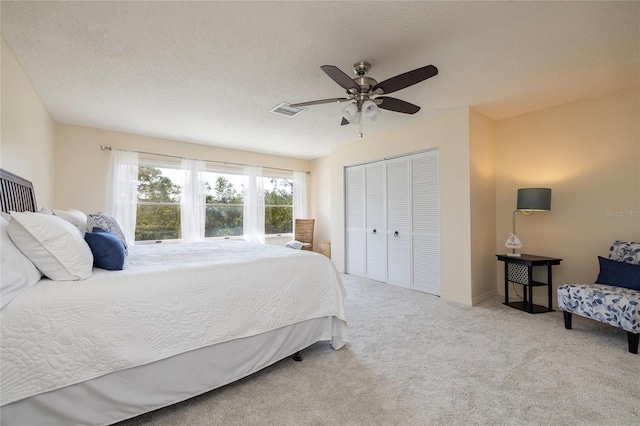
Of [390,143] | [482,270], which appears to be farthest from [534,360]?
[390,143]

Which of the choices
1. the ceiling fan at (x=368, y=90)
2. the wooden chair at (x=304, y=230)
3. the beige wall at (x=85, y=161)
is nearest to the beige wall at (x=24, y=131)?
the beige wall at (x=85, y=161)

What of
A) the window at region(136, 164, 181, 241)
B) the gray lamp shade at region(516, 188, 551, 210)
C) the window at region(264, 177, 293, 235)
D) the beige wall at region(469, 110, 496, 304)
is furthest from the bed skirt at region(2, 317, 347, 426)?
the window at region(264, 177, 293, 235)

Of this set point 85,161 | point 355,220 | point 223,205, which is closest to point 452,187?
point 355,220

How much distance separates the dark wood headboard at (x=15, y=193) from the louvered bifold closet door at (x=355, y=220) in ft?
14.2

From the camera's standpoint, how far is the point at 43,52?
237 cm

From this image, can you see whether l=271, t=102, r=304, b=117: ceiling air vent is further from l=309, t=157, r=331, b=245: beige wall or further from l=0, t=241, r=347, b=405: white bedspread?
l=309, t=157, r=331, b=245: beige wall

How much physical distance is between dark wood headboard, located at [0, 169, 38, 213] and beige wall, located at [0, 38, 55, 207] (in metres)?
0.12

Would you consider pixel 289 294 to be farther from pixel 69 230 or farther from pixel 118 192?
pixel 118 192

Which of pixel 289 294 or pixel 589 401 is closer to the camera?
pixel 589 401

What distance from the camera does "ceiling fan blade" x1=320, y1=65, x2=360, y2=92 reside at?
1.95 metres

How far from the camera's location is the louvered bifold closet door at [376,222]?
4727mm

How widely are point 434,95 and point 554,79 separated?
3.68ft

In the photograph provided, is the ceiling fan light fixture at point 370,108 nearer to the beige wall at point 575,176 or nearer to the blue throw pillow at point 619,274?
the beige wall at point 575,176

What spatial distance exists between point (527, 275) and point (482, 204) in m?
1.00
